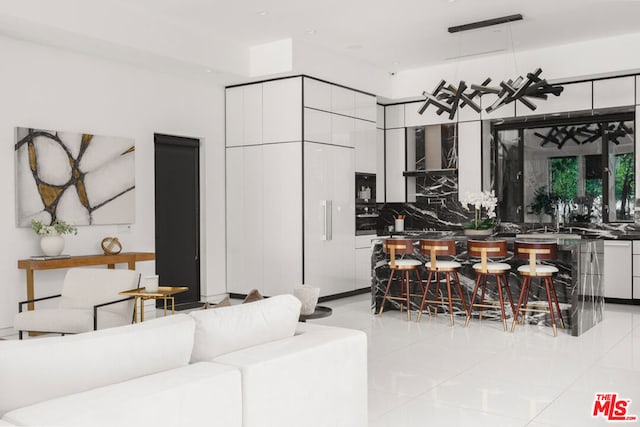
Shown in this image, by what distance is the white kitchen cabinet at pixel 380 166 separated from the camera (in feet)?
32.5

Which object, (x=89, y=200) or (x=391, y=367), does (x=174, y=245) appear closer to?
(x=89, y=200)

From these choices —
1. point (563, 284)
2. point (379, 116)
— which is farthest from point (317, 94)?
point (563, 284)

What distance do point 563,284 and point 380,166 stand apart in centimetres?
417

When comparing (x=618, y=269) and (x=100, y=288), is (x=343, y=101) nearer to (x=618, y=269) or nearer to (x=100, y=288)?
(x=618, y=269)

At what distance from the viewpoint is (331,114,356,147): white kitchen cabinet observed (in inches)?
331

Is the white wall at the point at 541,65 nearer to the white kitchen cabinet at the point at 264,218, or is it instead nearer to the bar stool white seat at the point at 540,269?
the white kitchen cabinet at the point at 264,218

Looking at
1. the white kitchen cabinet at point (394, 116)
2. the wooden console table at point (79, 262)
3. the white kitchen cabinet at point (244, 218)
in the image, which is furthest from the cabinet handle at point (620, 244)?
the wooden console table at point (79, 262)

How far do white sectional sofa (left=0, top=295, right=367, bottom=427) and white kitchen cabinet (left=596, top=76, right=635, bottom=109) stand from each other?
625 centimetres

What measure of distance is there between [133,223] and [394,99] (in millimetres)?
4528

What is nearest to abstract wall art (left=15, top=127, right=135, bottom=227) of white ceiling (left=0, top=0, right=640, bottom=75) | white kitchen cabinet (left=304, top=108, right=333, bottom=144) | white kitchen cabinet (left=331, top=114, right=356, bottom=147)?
white ceiling (left=0, top=0, right=640, bottom=75)

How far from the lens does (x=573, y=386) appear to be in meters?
4.36

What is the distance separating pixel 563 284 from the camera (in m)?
6.44

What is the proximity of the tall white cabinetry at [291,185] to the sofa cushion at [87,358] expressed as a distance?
5.29 metres

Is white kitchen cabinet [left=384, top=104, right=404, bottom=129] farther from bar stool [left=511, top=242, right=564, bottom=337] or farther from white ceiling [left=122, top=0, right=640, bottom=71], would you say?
bar stool [left=511, top=242, right=564, bottom=337]
